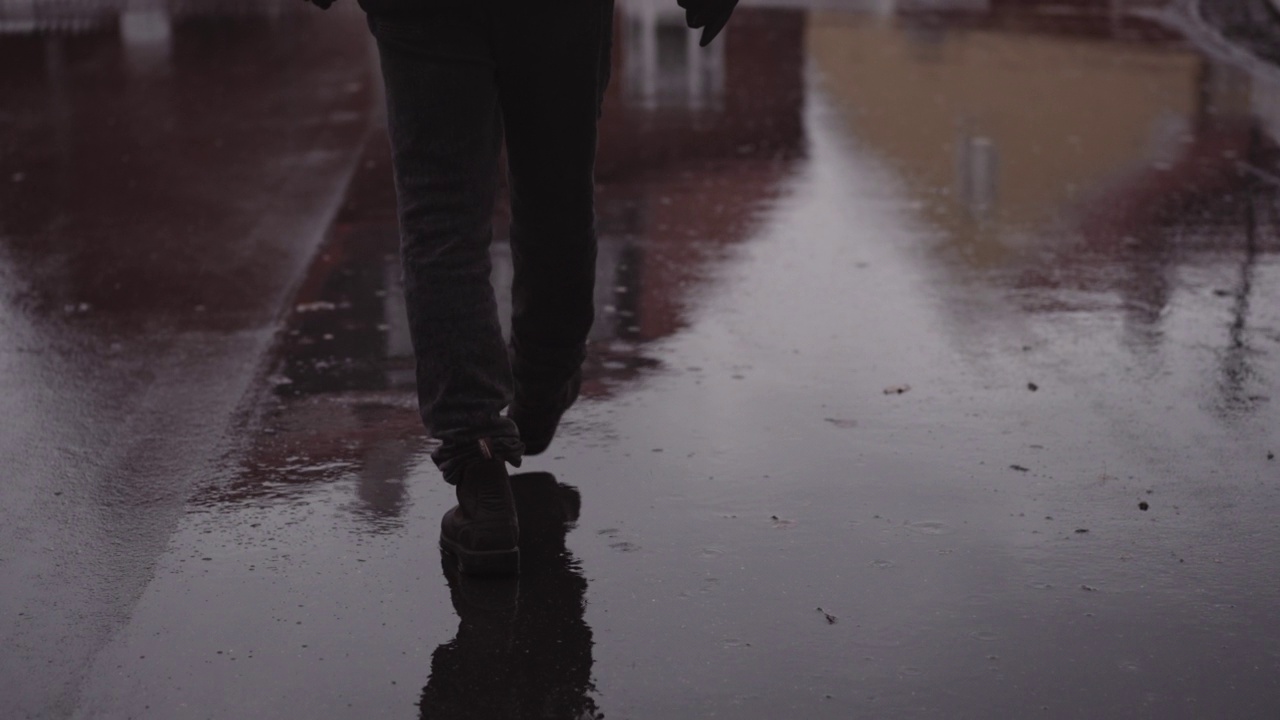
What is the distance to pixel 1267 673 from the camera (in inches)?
116

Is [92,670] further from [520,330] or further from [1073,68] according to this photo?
[1073,68]

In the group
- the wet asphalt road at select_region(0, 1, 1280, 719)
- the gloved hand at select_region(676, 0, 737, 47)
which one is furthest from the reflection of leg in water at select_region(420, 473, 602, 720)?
the gloved hand at select_region(676, 0, 737, 47)

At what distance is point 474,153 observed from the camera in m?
3.37

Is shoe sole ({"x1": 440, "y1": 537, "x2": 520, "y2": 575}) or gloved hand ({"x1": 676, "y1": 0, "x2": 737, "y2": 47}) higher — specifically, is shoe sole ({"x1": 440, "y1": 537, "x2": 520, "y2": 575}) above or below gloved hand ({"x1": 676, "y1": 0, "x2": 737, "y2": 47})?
below

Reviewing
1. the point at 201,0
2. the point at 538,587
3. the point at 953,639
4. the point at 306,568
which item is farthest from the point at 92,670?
the point at 201,0

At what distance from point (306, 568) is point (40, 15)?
13298 mm

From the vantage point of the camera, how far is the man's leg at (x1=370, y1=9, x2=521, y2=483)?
3.31m

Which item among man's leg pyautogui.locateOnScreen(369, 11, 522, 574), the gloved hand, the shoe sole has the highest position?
the gloved hand

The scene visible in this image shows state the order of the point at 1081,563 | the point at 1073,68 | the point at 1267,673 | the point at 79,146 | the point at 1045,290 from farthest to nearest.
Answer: the point at 1073,68
the point at 79,146
the point at 1045,290
the point at 1081,563
the point at 1267,673

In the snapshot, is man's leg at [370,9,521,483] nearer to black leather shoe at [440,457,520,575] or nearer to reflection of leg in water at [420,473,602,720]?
black leather shoe at [440,457,520,575]

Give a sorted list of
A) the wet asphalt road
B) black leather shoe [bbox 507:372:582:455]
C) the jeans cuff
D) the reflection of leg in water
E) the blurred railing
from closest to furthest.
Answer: the reflection of leg in water, the wet asphalt road, the jeans cuff, black leather shoe [bbox 507:372:582:455], the blurred railing

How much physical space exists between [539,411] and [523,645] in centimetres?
95

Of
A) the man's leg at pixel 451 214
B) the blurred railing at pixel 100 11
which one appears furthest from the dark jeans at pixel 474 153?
the blurred railing at pixel 100 11

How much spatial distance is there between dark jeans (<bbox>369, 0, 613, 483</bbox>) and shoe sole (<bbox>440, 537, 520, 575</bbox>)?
184 mm
